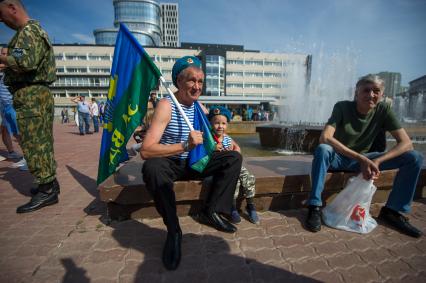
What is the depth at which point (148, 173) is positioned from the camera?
1.96 metres

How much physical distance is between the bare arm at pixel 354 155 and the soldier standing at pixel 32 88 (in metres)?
3.34

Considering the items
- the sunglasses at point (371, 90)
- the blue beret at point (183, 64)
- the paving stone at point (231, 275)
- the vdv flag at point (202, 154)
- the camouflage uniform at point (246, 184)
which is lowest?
the paving stone at point (231, 275)

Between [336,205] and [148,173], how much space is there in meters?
2.02

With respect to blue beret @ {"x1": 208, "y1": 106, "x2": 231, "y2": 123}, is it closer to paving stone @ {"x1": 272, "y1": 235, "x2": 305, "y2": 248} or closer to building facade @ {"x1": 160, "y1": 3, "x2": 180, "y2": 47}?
paving stone @ {"x1": 272, "y1": 235, "x2": 305, "y2": 248}

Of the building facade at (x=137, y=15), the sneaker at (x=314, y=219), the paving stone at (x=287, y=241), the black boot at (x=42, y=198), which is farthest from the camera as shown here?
the building facade at (x=137, y=15)

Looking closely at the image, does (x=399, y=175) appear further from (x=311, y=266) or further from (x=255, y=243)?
(x=255, y=243)

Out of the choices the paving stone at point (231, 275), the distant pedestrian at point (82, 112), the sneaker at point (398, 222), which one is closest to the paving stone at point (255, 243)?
the paving stone at point (231, 275)

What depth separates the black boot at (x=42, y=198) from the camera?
8.94 feet

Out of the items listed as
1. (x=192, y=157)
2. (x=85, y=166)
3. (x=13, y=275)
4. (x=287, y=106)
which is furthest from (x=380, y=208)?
(x=287, y=106)

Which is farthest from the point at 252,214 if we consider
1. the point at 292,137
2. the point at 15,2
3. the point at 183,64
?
the point at 292,137

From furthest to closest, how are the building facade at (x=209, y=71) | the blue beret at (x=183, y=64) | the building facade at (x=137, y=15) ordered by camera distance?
the building facade at (x=137, y=15) → the building facade at (x=209, y=71) → the blue beret at (x=183, y=64)

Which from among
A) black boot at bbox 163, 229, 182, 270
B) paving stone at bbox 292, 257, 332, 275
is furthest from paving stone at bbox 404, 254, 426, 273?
black boot at bbox 163, 229, 182, 270

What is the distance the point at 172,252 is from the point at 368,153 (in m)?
2.48

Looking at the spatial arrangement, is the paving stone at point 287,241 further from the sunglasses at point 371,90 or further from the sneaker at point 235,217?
the sunglasses at point 371,90
